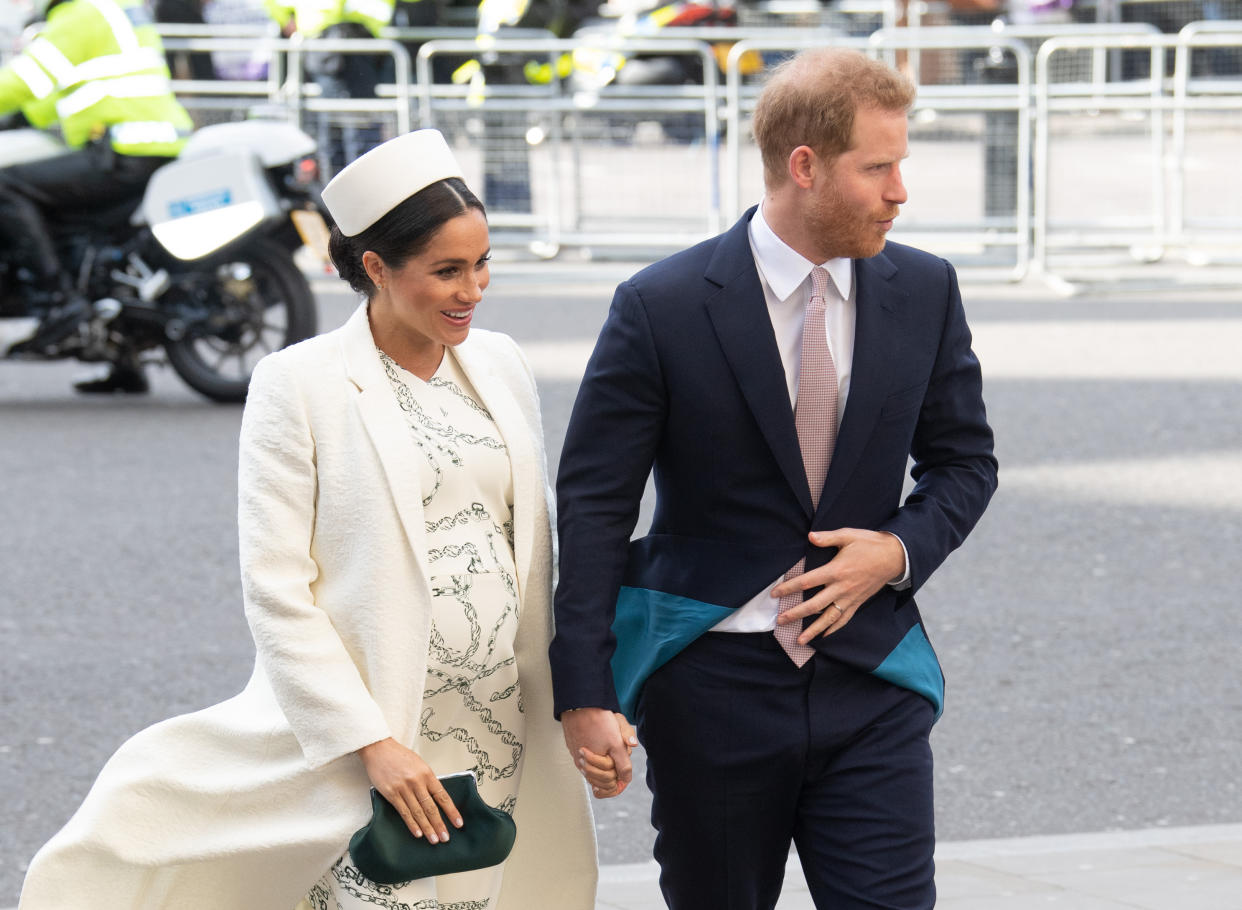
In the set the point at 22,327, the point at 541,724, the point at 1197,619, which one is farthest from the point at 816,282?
the point at 22,327

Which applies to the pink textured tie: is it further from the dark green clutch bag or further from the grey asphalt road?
the grey asphalt road

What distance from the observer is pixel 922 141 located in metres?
14.7

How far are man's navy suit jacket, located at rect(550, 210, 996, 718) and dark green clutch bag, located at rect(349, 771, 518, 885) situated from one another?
0.19 metres

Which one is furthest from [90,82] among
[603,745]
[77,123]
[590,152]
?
[603,745]

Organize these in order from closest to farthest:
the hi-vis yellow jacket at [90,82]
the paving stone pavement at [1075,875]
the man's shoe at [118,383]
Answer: the paving stone pavement at [1075,875], the hi-vis yellow jacket at [90,82], the man's shoe at [118,383]

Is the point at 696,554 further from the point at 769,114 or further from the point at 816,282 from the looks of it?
the point at 769,114

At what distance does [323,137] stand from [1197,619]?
8623 mm

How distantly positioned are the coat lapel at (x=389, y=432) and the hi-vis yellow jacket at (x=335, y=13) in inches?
469

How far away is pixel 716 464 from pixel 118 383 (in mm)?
7416

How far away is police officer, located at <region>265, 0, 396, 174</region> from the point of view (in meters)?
13.5

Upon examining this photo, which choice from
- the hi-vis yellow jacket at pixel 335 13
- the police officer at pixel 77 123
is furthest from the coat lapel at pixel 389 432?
the hi-vis yellow jacket at pixel 335 13

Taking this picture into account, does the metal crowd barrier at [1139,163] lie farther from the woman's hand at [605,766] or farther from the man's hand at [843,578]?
the woman's hand at [605,766]

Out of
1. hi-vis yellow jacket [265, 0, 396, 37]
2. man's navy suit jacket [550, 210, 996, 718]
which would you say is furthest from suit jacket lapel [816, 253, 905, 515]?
hi-vis yellow jacket [265, 0, 396, 37]

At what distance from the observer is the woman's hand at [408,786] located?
2.70m
